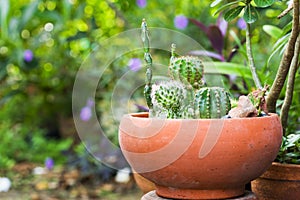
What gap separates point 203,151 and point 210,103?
4.8 inches

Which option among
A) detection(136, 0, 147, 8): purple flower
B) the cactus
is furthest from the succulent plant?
detection(136, 0, 147, 8): purple flower

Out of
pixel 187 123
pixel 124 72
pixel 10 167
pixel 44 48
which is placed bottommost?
pixel 10 167

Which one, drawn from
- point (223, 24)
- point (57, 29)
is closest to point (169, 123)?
point (223, 24)

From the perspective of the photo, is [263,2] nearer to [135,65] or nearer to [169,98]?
[169,98]

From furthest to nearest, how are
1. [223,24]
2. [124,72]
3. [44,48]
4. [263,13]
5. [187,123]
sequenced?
[44,48], [124,72], [263,13], [223,24], [187,123]

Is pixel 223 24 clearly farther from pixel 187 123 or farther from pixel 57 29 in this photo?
pixel 57 29

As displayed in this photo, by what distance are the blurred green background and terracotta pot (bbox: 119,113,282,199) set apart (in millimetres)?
1641

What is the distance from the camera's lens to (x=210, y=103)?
1.11 m

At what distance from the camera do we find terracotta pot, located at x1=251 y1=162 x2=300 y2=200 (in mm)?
1233

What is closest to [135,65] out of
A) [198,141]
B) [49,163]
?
[49,163]

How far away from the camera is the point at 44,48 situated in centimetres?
372

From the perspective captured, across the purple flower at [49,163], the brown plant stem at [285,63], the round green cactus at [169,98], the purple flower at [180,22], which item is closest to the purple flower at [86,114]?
the purple flower at [49,163]

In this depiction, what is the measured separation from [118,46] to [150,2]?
0.50 metres

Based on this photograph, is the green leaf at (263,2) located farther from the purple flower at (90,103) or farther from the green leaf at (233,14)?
the purple flower at (90,103)
